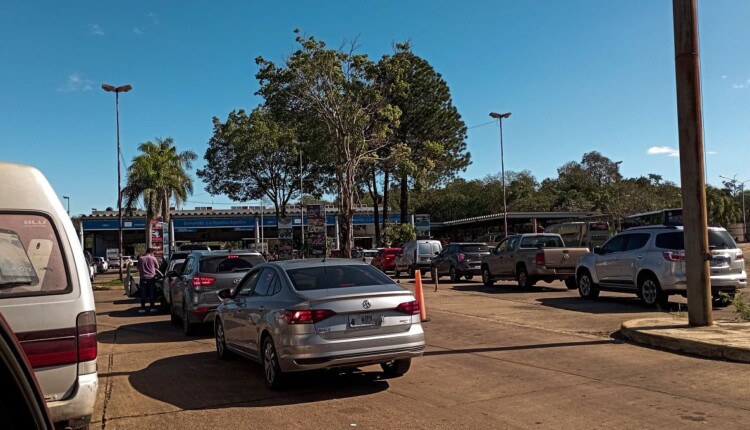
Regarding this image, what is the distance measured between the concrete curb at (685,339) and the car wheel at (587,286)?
563 centimetres

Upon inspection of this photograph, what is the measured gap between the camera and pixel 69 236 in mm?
4578

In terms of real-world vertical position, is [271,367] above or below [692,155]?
below

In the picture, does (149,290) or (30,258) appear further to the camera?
(149,290)

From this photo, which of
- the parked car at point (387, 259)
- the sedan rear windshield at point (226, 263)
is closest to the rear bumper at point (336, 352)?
the sedan rear windshield at point (226, 263)

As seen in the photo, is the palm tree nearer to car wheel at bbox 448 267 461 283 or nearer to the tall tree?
the tall tree

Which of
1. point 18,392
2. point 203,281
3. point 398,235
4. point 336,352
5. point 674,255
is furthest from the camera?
point 398,235

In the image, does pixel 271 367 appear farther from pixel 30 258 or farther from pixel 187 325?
pixel 187 325

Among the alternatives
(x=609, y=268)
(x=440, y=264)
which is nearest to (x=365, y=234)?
(x=440, y=264)

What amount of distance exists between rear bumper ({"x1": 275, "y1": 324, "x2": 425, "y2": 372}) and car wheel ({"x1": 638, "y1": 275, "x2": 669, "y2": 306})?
31.1 ft

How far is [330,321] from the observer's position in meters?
6.97

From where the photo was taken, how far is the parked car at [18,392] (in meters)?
1.95

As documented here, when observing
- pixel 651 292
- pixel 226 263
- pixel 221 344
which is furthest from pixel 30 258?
pixel 651 292

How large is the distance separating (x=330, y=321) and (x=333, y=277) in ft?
3.20

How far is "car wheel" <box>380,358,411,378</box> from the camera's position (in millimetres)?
7883
